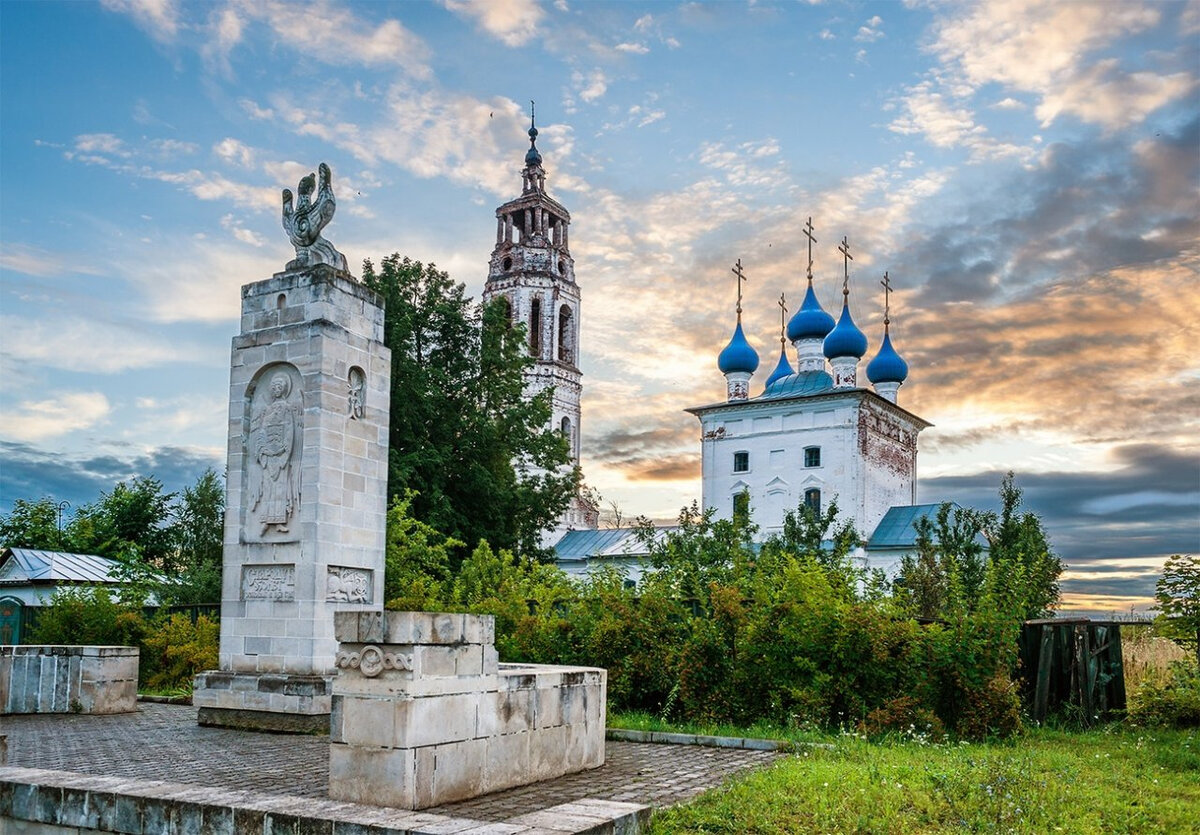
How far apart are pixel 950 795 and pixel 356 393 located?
8.31 meters

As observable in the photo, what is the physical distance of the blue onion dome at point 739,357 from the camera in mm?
49031

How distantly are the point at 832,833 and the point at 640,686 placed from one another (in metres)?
6.68

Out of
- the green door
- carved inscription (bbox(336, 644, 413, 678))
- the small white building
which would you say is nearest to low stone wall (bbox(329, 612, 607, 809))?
carved inscription (bbox(336, 644, 413, 678))

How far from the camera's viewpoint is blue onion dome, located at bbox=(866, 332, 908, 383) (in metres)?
48.8

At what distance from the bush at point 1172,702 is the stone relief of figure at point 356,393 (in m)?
10.00

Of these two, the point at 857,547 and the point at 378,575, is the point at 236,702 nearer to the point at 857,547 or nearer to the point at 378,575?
the point at 378,575

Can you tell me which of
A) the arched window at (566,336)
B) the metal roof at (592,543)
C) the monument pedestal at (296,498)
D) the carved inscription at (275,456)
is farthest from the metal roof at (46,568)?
the arched window at (566,336)

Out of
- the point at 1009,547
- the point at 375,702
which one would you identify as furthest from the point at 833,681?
the point at 1009,547

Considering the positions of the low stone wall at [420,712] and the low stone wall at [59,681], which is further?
the low stone wall at [59,681]

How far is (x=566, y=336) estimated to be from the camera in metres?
60.2

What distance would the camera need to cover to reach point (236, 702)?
12766 mm

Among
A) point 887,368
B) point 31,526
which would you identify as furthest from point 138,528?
point 887,368

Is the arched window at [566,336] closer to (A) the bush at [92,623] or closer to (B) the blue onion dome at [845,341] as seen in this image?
(B) the blue onion dome at [845,341]

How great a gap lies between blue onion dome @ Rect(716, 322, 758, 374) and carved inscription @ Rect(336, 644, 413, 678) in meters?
41.9
